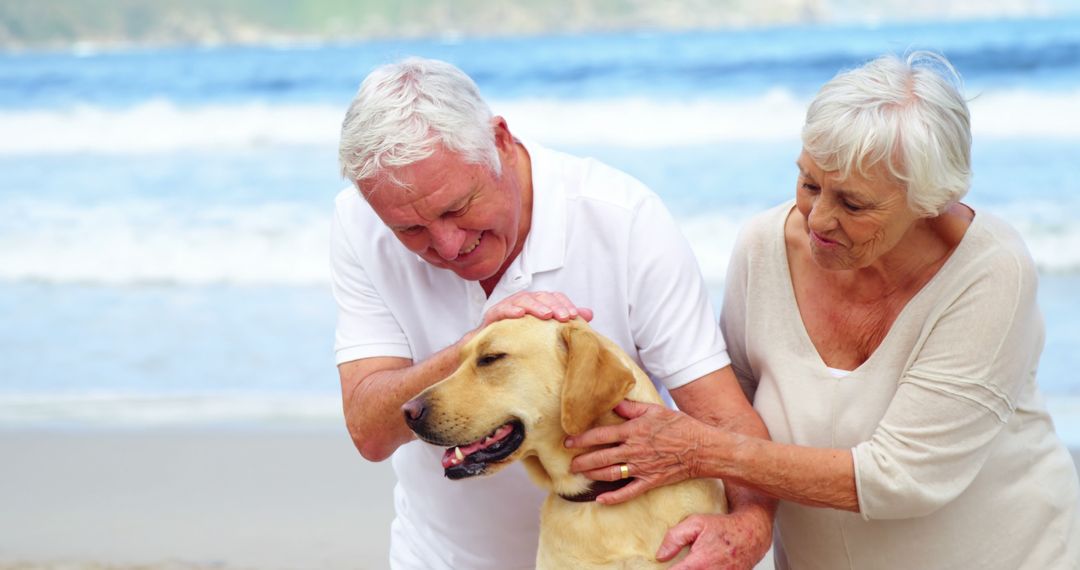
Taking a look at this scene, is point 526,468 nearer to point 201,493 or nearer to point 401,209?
point 401,209

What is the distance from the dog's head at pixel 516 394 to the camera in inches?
93.5

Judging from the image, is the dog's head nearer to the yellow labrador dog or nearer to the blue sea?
the yellow labrador dog

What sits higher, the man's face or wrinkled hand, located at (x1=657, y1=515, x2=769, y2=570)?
the man's face

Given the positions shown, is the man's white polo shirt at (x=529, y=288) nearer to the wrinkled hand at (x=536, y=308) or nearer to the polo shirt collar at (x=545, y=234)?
the polo shirt collar at (x=545, y=234)

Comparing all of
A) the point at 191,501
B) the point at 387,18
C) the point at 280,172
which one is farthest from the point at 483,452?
the point at 387,18

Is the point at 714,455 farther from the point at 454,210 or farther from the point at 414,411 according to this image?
the point at 454,210

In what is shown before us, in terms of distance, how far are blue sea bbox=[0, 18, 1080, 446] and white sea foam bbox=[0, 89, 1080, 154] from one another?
0.05 meters

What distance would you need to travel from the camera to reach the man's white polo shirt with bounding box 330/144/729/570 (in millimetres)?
2611

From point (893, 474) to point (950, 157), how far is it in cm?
64

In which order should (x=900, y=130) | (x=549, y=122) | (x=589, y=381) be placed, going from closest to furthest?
(x=900, y=130) < (x=589, y=381) < (x=549, y=122)

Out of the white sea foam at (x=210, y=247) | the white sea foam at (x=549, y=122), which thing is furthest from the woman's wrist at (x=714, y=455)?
the white sea foam at (x=549, y=122)

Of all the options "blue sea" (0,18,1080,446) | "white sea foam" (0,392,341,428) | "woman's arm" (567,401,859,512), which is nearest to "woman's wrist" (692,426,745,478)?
"woman's arm" (567,401,859,512)

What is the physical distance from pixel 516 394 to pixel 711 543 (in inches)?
19.8

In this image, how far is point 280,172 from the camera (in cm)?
1223
